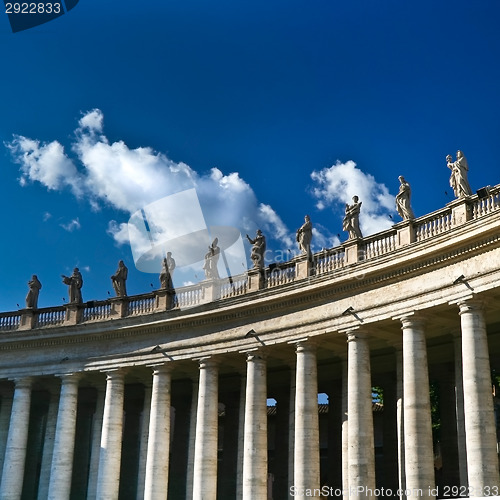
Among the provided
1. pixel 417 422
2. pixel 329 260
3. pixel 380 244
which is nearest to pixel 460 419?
pixel 417 422

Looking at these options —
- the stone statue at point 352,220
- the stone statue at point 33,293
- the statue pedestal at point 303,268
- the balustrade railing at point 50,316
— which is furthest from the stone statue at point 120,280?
the stone statue at point 352,220

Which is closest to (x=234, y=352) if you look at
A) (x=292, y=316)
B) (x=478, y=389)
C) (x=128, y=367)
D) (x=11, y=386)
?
(x=292, y=316)

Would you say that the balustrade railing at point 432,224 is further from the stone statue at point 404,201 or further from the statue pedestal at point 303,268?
the statue pedestal at point 303,268

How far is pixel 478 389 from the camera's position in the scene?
34.6m

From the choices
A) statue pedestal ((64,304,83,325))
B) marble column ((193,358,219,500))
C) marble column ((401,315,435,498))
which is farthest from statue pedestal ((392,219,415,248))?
statue pedestal ((64,304,83,325))

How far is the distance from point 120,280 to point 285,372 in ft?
A: 47.2

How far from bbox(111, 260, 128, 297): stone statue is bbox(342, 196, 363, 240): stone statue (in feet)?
66.2

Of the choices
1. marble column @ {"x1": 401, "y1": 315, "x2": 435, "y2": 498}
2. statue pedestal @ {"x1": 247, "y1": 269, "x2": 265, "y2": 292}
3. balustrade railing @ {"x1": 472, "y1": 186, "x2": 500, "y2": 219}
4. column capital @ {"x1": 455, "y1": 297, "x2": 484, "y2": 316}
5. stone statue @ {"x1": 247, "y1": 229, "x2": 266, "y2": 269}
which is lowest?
marble column @ {"x1": 401, "y1": 315, "x2": 435, "y2": 498}

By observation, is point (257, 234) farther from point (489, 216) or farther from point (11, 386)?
point (11, 386)

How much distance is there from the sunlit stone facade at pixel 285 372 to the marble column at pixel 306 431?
0.36 feet

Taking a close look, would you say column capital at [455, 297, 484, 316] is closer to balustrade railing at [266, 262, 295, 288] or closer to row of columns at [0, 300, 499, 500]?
row of columns at [0, 300, 499, 500]

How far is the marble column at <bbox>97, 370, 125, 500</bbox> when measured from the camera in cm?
5191

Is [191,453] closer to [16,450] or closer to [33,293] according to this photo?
[16,450]

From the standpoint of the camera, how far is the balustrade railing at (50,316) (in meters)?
59.1
